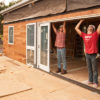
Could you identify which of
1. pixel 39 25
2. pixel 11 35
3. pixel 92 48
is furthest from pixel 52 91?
pixel 11 35

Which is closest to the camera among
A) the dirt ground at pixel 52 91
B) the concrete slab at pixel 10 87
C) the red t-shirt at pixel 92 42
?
the dirt ground at pixel 52 91

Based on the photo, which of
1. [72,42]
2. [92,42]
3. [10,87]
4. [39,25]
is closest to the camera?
[92,42]

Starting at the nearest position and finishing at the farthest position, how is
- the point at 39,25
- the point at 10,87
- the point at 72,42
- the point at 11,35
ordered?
the point at 10,87, the point at 39,25, the point at 11,35, the point at 72,42

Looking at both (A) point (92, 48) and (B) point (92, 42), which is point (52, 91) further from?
(B) point (92, 42)

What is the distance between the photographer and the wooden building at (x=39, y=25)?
14.5ft

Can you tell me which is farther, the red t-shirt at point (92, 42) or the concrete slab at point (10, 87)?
the red t-shirt at point (92, 42)

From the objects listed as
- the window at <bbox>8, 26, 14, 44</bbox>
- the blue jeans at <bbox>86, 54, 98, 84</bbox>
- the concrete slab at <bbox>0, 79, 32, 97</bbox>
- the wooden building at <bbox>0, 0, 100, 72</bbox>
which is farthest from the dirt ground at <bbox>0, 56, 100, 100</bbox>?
the window at <bbox>8, 26, 14, 44</bbox>

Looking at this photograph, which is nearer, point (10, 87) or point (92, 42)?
point (92, 42)

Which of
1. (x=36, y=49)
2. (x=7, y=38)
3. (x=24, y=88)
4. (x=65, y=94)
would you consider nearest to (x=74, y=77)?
(x=65, y=94)

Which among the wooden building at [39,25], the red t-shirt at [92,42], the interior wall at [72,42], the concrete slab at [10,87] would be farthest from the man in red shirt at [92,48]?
the interior wall at [72,42]

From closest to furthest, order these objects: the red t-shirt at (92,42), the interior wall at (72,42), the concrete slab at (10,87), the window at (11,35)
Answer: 1. the concrete slab at (10,87)
2. the red t-shirt at (92,42)
3. the window at (11,35)
4. the interior wall at (72,42)

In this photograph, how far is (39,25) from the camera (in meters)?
6.36

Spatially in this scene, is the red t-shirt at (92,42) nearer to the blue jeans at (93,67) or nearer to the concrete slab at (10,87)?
the blue jeans at (93,67)

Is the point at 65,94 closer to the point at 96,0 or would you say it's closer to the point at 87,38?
the point at 87,38
